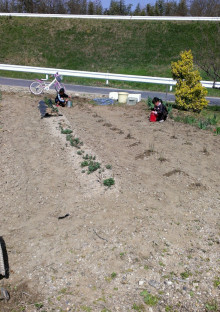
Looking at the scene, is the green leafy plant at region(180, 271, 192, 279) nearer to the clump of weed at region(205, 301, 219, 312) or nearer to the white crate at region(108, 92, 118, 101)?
the clump of weed at region(205, 301, 219, 312)

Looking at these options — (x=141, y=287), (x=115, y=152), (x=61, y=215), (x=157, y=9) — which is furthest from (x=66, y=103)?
(x=157, y=9)

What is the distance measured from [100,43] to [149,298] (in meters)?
31.7

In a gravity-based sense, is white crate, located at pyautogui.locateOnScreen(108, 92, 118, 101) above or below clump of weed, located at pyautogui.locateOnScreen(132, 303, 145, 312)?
above

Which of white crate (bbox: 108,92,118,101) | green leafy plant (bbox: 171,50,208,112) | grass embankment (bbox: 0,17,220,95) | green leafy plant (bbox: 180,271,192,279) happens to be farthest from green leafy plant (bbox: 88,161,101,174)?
grass embankment (bbox: 0,17,220,95)

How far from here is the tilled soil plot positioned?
3297mm

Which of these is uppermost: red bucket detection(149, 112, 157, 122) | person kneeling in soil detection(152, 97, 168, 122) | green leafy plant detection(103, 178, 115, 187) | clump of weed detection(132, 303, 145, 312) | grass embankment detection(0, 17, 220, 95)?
grass embankment detection(0, 17, 220, 95)

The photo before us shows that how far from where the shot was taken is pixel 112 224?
437 cm

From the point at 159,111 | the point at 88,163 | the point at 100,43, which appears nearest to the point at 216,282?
the point at 88,163

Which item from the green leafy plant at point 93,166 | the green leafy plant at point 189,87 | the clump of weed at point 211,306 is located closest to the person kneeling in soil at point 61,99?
the green leafy plant at point 189,87

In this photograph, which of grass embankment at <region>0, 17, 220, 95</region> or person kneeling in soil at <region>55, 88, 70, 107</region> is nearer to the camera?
person kneeling in soil at <region>55, 88, 70, 107</region>

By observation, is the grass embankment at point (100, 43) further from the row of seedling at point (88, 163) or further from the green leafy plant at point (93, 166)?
the green leafy plant at point (93, 166)

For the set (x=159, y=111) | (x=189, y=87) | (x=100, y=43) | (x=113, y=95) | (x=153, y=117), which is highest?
(x=100, y=43)

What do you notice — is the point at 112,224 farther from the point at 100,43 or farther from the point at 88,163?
the point at 100,43

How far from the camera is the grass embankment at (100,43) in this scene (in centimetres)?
2814
